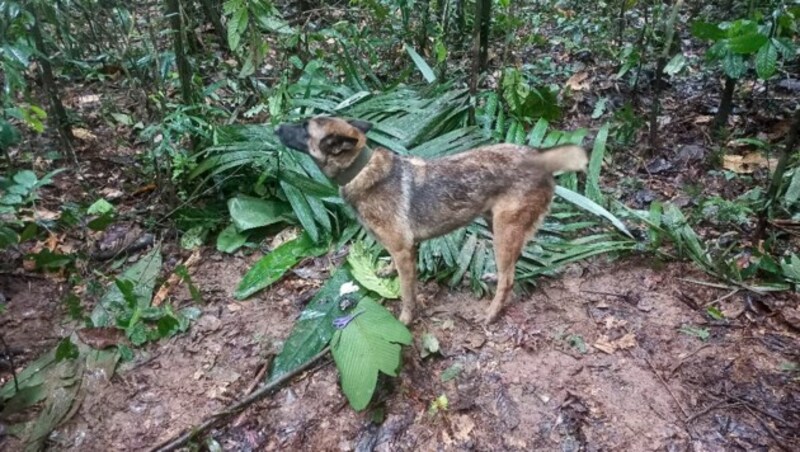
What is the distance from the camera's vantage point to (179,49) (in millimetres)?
5047

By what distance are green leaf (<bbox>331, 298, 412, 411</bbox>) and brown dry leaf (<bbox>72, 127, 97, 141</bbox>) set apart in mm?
4684

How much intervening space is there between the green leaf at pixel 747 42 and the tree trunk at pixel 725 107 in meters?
1.74

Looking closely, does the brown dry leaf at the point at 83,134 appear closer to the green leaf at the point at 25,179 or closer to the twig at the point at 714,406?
the green leaf at the point at 25,179

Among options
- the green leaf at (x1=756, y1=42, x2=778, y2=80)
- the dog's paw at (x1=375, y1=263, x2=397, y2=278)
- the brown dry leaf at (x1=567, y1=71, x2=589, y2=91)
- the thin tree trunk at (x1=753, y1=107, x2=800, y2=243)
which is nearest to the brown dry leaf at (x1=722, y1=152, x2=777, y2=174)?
the thin tree trunk at (x1=753, y1=107, x2=800, y2=243)

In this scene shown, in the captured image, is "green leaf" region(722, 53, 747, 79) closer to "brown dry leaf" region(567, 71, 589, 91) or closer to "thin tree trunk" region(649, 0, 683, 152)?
"thin tree trunk" region(649, 0, 683, 152)

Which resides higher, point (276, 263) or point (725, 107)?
point (725, 107)

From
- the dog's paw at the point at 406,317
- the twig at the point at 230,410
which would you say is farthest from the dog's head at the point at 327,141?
the twig at the point at 230,410

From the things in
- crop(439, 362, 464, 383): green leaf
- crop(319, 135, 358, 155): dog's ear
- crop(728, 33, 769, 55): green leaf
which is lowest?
crop(439, 362, 464, 383): green leaf

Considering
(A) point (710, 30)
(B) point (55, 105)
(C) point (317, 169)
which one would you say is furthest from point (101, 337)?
(A) point (710, 30)

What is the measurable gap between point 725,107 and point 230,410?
5907 millimetres

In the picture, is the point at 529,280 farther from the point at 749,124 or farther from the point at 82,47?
the point at 82,47

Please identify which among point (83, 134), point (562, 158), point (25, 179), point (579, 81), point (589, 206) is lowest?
point (589, 206)

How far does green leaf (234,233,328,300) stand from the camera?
4.80 m

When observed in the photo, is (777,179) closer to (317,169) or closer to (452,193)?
(452,193)
